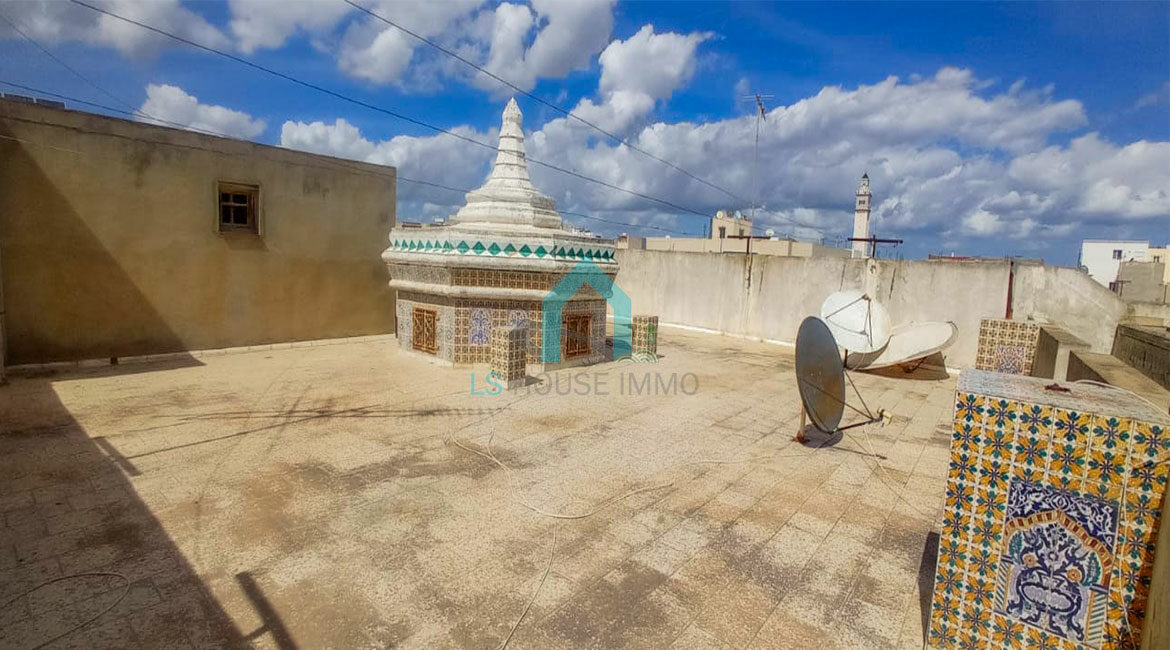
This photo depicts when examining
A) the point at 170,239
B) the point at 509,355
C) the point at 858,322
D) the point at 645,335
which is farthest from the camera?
the point at 645,335

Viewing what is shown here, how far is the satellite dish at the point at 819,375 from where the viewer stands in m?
6.51

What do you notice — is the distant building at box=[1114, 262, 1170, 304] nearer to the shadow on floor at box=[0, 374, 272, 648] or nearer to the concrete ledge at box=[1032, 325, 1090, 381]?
the concrete ledge at box=[1032, 325, 1090, 381]

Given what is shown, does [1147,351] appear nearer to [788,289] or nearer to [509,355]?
[788,289]

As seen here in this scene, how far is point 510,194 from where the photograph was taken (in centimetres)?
1176

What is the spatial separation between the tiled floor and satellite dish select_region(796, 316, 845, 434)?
0.47 m

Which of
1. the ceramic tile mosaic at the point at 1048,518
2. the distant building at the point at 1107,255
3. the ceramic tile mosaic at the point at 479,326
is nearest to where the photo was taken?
the ceramic tile mosaic at the point at 1048,518

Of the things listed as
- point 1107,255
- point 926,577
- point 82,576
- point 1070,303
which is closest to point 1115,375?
point 926,577

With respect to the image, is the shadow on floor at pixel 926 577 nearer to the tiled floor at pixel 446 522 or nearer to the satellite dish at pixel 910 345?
the tiled floor at pixel 446 522

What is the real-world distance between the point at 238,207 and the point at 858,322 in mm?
12777

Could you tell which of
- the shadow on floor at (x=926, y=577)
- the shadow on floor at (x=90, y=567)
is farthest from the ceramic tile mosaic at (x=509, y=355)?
the shadow on floor at (x=926, y=577)

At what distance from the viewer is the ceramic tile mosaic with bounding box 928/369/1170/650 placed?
271 cm

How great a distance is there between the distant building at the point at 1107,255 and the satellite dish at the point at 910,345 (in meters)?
43.8

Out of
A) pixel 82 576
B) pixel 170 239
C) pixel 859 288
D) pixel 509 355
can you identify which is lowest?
pixel 82 576

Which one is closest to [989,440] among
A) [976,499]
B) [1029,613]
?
[976,499]
